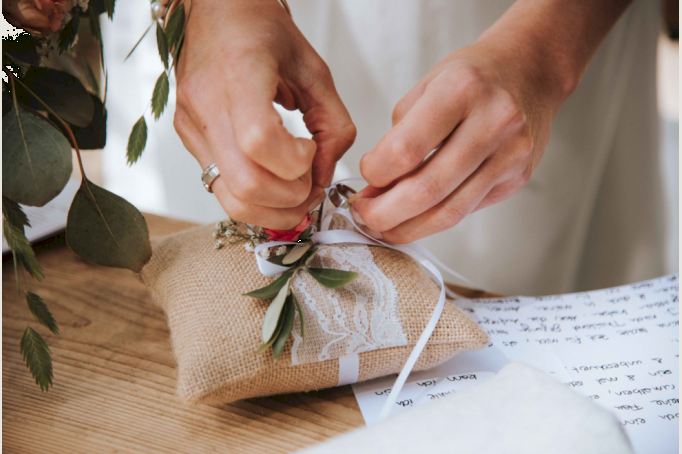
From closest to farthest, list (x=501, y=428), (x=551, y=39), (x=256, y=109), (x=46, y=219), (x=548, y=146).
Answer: (x=501, y=428), (x=256, y=109), (x=551, y=39), (x=46, y=219), (x=548, y=146)

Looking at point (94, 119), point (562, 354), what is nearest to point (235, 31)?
point (94, 119)

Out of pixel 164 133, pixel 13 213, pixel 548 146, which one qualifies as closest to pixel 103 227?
pixel 13 213

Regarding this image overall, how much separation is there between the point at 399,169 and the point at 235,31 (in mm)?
225

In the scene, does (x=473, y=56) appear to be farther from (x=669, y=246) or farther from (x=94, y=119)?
(x=669, y=246)

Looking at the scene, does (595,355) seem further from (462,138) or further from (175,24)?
(175,24)

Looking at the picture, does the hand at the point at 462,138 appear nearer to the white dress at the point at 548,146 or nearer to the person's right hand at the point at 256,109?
the person's right hand at the point at 256,109

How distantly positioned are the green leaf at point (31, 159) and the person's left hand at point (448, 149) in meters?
0.30

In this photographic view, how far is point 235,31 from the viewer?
18.1 inches

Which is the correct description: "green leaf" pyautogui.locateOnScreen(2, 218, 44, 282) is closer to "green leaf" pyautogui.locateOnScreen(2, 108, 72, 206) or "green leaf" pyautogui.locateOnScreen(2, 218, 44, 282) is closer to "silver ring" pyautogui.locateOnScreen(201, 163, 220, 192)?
"green leaf" pyautogui.locateOnScreen(2, 108, 72, 206)

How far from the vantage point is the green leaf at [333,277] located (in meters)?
0.46

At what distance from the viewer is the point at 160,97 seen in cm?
42

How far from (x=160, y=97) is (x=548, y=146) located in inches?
32.9

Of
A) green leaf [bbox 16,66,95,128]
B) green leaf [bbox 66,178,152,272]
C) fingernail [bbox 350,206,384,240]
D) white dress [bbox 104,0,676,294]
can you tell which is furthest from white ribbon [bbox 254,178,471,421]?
white dress [bbox 104,0,676,294]

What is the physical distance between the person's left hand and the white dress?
375mm
